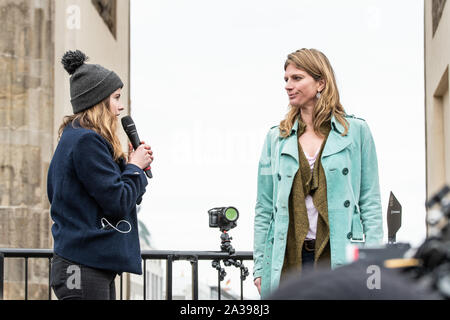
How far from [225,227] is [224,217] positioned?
119 mm

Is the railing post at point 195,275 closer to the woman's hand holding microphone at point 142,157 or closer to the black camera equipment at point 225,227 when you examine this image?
the black camera equipment at point 225,227

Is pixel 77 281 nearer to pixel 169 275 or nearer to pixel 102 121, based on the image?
pixel 102 121

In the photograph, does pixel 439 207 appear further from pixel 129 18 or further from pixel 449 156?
pixel 129 18

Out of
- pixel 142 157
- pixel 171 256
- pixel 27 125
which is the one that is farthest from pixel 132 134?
pixel 27 125

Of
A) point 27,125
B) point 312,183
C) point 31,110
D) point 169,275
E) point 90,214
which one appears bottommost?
point 169,275

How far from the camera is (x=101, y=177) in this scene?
368 cm

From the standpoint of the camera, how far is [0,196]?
11820mm

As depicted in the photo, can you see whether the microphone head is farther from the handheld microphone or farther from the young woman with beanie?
the young woman with beanie

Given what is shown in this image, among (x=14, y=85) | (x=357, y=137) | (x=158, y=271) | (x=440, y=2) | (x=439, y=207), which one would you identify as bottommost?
(x=158, y=271)

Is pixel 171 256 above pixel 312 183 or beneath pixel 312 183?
beneath

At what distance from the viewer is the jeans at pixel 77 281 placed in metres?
3.62
